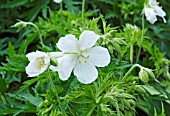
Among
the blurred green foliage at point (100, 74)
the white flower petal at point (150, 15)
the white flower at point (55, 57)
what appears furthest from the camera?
the white flower petal at point (150, 15)

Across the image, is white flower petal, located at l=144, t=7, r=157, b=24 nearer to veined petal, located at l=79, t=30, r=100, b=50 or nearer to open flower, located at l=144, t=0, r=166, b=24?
open flower, located at l=144, t=0, r=166, b=24

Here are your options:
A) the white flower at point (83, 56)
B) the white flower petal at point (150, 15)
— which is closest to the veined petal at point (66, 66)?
the white flower at point (83, 56)

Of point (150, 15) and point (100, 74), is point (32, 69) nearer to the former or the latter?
point (100, 74)

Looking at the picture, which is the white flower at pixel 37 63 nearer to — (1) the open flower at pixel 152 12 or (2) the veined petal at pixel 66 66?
(2) the veined petal at pixel 66 66

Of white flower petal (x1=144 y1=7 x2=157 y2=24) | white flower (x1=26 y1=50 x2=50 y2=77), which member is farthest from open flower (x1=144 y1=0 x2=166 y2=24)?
white flower (x1=26 y1=50 x2=50 y2=77)

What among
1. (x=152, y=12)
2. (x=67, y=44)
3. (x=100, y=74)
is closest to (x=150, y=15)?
(x=152, y=12)
